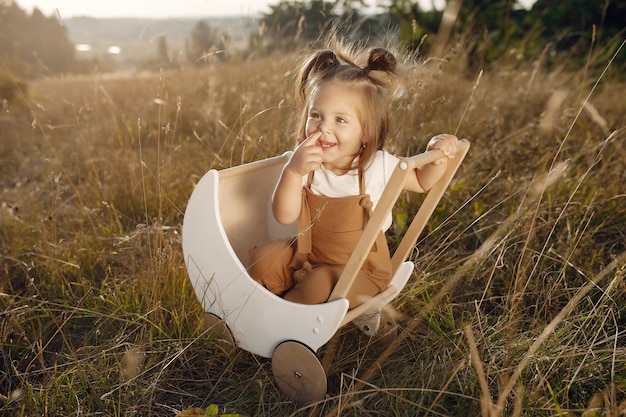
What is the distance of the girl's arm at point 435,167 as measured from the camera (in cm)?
150

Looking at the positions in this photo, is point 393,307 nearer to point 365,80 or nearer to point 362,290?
point 362,290

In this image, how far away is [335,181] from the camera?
1.67m

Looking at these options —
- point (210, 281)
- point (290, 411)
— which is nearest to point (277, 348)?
point (290, 411)

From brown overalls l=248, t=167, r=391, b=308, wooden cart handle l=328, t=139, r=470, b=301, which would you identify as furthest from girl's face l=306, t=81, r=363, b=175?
wooden cart handle l=328, t=139, r=470, b=301

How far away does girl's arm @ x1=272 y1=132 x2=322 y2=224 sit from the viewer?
4.83ft

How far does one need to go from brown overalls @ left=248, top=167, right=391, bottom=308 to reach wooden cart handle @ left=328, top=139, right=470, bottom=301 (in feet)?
0.36

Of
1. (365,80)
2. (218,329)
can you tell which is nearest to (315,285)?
(218,329)

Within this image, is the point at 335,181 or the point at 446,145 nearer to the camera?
the point at 446,145

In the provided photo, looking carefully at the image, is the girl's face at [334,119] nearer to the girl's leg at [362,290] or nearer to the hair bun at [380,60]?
the hair bun at [380,60]

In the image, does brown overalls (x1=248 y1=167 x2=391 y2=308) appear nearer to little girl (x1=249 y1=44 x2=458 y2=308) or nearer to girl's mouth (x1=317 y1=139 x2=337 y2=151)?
little girl (x1=249 y1=44 x2=458 y2=308)

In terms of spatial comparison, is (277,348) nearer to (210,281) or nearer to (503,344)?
(210,281)

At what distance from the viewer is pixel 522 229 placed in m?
2.18

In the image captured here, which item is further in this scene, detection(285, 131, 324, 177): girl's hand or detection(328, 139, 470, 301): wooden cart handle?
detection(285, 131, 324, 177): girl's hand

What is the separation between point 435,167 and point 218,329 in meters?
0.82
